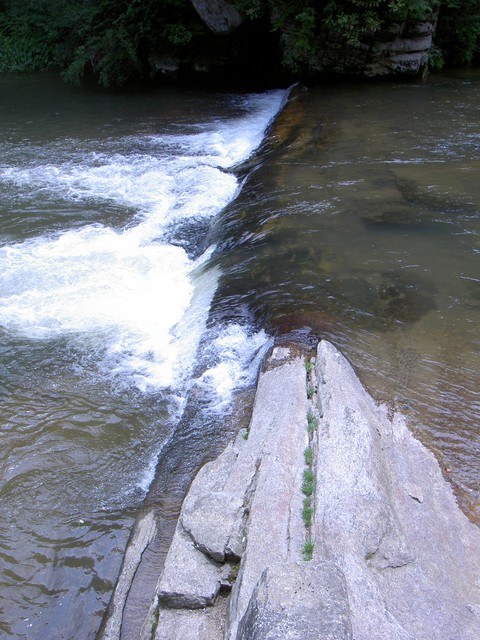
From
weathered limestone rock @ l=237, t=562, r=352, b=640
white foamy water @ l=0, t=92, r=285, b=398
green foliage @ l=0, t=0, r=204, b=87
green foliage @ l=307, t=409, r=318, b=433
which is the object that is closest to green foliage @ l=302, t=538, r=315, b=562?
weathered limestone rock @ l=237, t=562, r=352, b=640

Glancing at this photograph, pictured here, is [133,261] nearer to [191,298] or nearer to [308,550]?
[191,298]

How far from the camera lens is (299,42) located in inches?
471

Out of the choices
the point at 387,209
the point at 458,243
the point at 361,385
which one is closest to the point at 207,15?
the point at 387,209

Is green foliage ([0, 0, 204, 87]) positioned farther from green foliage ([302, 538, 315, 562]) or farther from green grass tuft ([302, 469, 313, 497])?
green foliage ([302, 538, 315, 562])

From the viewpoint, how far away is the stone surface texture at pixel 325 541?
2604 mm

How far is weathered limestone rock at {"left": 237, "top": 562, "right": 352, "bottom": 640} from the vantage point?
2.38 meters

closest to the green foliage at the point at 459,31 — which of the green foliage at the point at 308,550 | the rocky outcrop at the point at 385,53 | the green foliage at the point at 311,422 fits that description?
the rocky outcrop at the point at 385,53

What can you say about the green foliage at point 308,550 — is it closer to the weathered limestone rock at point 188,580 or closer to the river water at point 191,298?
the weathered limestone rock at point 188,580

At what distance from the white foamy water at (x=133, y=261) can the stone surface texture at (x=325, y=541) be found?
1225 mm

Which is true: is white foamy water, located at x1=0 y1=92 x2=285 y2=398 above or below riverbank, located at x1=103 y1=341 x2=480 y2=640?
below

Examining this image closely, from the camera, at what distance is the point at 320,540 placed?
10.1 ft

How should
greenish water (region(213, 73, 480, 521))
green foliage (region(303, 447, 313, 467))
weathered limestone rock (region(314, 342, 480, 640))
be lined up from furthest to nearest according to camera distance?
greenish water (region(213, 73, 480, 521))
green foliage (region(303, 447, 313, 467))
weathered limestone rock (region(314, 342, 480, 640))

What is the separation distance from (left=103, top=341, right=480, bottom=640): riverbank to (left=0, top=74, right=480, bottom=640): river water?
13.3 inches

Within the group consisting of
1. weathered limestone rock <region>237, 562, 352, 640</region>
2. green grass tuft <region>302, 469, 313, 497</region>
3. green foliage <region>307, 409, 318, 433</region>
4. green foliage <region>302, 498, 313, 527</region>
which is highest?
weathered limestone rock <region>237, 562, 352, 640</region>
